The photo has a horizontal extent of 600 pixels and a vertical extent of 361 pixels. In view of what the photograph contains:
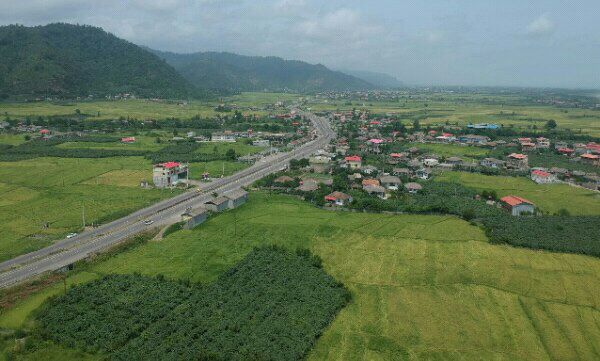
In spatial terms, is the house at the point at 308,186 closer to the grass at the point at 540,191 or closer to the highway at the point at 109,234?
the highway at the point at 109,234

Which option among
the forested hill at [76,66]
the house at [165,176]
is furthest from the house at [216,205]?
the forested hill at [76,66]

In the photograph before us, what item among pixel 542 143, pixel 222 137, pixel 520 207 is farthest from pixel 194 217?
pixel 542 143

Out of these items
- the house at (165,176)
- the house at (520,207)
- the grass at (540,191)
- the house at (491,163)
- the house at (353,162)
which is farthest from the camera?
the house at (491,163)

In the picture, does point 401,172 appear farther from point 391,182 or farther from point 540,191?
point 540,191

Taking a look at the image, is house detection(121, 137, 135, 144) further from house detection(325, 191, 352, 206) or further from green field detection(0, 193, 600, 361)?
house detection(325, 191, 352, 206)

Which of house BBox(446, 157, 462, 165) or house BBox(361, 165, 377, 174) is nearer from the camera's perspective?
house BBox(361, 165, 377, 174)

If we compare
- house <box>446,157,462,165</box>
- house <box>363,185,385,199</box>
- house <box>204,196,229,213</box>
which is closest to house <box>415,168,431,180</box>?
house <box>446,157,462,165</box>
